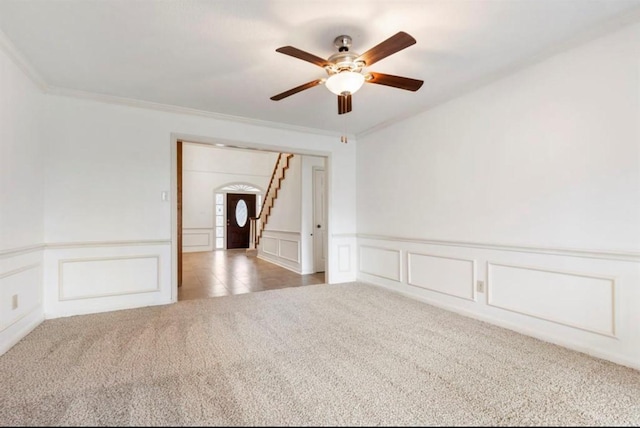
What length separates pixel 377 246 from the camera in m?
4.24

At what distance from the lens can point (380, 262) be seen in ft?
13.7

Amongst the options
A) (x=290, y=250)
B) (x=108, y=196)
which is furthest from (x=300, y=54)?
(x=290, y=250)

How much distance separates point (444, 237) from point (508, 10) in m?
2.12

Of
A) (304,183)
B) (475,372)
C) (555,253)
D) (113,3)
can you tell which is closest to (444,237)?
(555,253)

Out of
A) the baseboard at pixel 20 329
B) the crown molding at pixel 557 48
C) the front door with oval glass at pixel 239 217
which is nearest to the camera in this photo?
the crown molding at pixel 557 48

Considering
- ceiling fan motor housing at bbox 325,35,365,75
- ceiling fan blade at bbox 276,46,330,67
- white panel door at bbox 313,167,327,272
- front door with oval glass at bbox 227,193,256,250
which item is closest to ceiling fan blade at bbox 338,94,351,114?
ceiling fan motor housing at bbox 325,35,365,75

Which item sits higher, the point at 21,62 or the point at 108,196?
the point at 21,62

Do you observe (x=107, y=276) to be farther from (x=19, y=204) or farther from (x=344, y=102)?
(x=344, y=102)

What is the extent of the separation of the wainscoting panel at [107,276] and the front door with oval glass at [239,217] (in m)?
6.78

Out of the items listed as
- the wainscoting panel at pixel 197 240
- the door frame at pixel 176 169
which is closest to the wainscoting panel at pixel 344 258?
the door frame at pixel 176 169

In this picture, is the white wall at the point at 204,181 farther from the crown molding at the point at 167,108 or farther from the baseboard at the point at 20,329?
the baseboard at the point at 20,329

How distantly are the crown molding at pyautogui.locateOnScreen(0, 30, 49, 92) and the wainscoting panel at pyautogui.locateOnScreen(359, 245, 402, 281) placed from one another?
416cm

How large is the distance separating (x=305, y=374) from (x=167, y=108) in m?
3.25

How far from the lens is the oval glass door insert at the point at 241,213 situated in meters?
10.3
